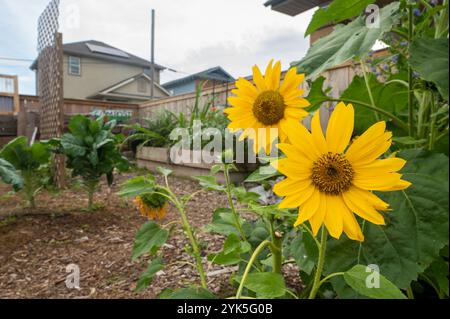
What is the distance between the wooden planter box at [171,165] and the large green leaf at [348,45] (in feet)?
1.67

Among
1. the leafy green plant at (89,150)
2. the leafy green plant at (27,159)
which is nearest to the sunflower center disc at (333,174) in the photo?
the leafy green plant at (89,150)

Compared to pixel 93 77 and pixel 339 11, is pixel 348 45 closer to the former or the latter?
pixel 339 11

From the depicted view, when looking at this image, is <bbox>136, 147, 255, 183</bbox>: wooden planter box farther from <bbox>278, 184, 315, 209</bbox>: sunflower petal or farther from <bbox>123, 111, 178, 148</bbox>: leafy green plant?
<bbox>278, 184, 315, 209</bbox>: sunflower petal

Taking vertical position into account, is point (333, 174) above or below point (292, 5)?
below

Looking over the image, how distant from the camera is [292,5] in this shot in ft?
1.51

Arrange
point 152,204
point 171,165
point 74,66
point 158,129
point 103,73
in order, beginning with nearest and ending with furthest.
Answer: point 152,204
point 171,165
point 158,129
point 74,66
point 103,73

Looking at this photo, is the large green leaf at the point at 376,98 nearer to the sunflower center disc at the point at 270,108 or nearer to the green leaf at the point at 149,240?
the sunflower center disc at the point at 270,108

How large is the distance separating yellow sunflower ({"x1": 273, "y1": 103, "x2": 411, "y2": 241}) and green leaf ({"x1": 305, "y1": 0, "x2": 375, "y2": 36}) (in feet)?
0.42

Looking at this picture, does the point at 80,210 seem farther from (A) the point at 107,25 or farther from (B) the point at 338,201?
(B) the point at 338,201

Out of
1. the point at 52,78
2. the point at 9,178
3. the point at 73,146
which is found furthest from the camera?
the point at 52,78

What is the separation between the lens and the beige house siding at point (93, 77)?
9586 mm

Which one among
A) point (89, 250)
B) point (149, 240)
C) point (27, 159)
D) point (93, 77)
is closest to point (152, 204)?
point (149, 240)

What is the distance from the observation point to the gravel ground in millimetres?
736
